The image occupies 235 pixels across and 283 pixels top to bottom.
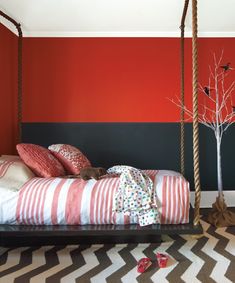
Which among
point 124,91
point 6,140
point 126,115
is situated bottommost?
point 6,140

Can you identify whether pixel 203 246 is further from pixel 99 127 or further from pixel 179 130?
pixel 99 127

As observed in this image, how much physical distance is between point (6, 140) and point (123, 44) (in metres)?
2.03

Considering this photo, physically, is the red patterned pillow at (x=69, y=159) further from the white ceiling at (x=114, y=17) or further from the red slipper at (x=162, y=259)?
the white ceiling at (x=114, y=17)

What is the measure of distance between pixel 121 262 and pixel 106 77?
2.52m

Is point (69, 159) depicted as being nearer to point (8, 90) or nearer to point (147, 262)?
point (147, 262)

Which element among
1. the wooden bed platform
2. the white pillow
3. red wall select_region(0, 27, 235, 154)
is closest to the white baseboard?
red wall select_region(0, 27, 235, 154)

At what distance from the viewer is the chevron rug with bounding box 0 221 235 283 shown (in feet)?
6.76

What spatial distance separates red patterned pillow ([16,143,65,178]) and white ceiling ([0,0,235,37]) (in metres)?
1.74

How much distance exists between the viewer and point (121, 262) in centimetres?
230

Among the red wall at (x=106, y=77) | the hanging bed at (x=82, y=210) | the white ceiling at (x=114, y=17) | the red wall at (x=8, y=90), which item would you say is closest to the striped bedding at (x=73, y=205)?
the hanging bed at (x=82, y=210)

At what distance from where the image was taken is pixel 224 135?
400cm

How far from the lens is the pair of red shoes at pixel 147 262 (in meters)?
2.16

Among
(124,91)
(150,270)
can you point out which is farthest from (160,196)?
(124,91)

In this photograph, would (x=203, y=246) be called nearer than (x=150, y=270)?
No
